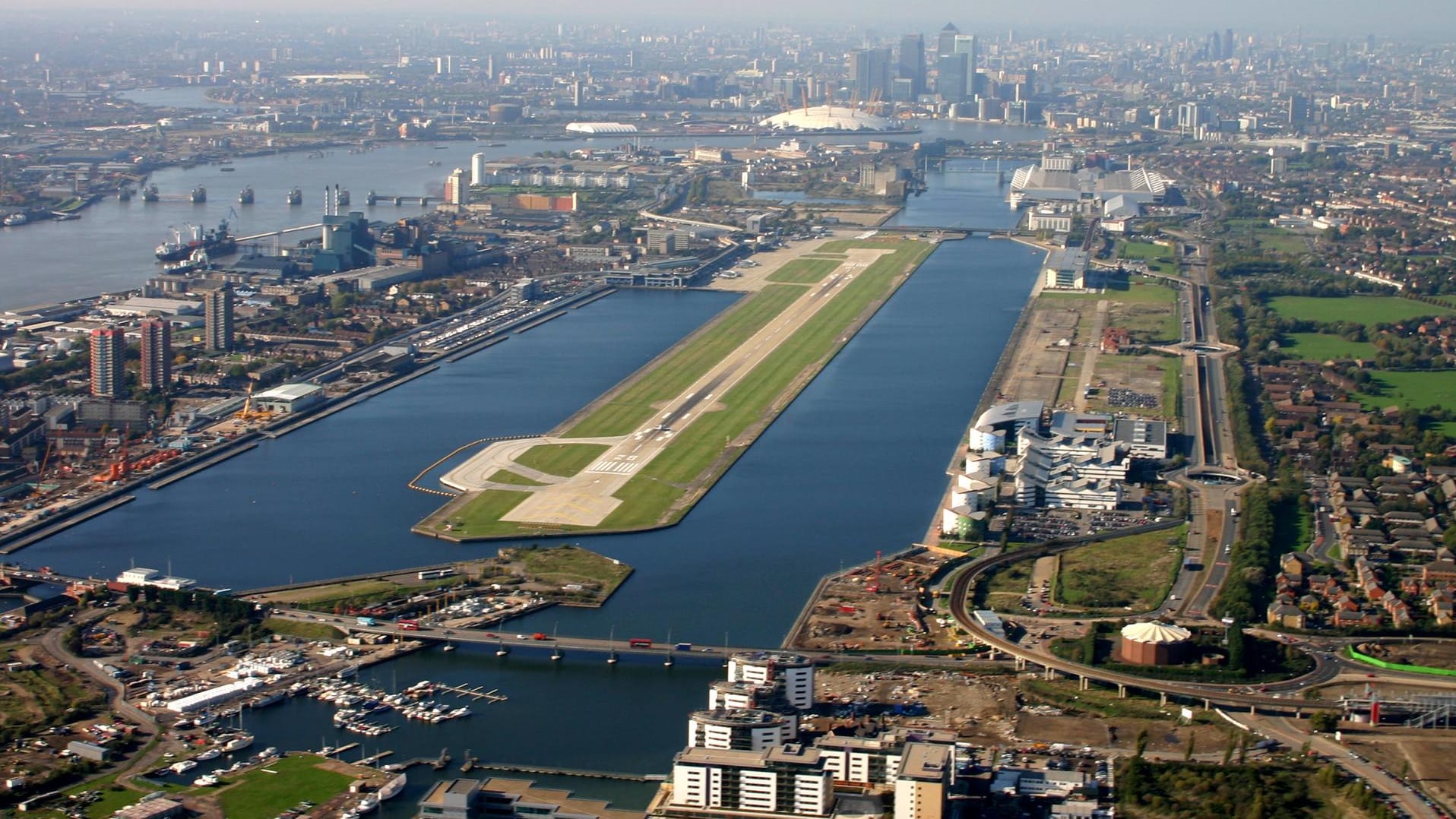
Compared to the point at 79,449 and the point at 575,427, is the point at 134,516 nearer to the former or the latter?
the point at 79,449

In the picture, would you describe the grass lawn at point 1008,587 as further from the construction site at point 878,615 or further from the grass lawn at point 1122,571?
the construction site at point 878,615

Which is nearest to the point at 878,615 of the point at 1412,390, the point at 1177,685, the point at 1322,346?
the point at 1177,685

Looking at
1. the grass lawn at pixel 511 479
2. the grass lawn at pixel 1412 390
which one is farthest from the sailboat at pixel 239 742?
the grass lawn at pixel 1412 390

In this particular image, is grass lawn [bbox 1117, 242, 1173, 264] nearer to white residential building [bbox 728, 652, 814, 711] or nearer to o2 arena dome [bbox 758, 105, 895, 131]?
white residential building [bbox 728, 652, 814, 711]

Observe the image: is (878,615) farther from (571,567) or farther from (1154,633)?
(571,567)

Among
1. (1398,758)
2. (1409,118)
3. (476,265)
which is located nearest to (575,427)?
(1398,758)

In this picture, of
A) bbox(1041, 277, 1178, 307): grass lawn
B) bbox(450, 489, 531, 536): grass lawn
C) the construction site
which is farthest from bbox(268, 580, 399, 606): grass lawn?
bbox(1041, 277, 1178, 307): grass lawn
